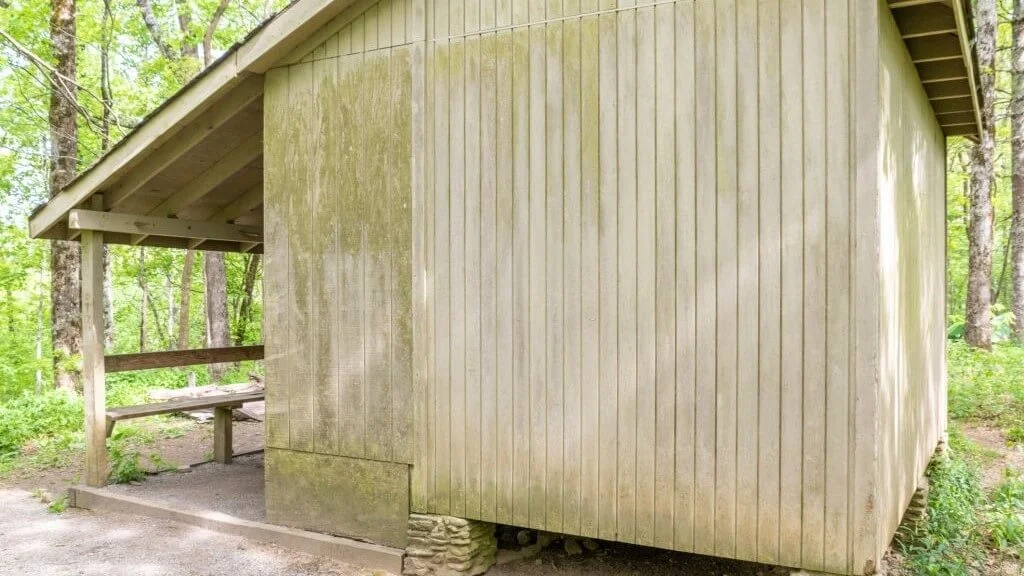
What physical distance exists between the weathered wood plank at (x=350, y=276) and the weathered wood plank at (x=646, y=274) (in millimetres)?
2017

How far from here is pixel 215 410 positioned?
7.85m

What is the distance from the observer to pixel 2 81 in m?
16.5

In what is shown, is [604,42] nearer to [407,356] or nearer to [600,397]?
[600,397]

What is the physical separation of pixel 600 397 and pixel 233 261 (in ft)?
55.0

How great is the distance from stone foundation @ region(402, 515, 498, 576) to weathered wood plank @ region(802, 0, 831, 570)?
2010mm

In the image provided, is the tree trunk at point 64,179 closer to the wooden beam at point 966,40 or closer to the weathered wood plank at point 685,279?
the weathered wood plank at point 685,279

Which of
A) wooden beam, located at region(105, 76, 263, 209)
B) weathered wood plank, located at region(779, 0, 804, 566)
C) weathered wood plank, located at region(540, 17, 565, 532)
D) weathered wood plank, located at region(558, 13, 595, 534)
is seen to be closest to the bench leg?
wooden beam, located at region(105, 76, 263, 209)

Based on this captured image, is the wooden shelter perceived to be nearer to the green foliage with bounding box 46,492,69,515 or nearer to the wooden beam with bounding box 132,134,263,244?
the wooden beam with bounding box 132,134,263,244

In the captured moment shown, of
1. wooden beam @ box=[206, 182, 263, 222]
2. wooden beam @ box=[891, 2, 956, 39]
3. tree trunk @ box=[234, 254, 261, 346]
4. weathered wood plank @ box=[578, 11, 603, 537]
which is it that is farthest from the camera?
tree trunk @ box=[234, 254, 261, 346]

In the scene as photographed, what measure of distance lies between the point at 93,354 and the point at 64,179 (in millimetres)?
5547

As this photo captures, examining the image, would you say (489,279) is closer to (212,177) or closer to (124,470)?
(212,177)

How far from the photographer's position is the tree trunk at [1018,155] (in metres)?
10.6

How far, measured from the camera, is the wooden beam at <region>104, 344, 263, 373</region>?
6.88 meters

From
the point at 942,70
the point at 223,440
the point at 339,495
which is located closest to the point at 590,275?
the point at 339,495
